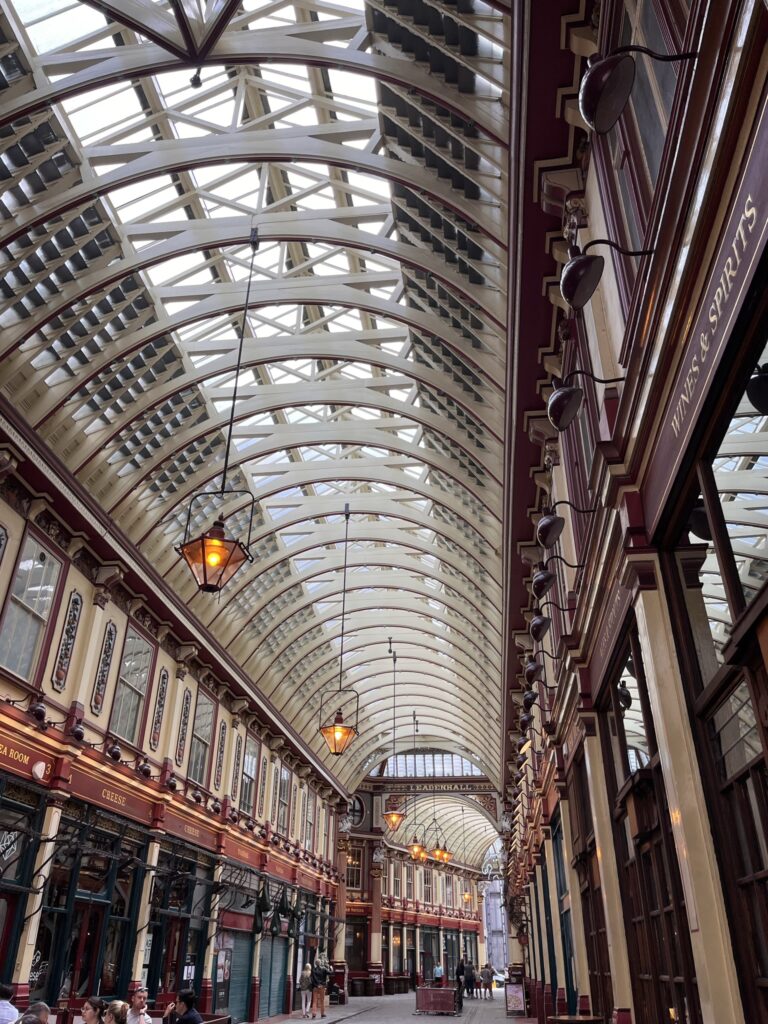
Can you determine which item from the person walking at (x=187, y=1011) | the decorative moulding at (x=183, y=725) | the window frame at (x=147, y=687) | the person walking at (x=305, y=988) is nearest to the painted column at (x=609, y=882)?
the person walking at (x=187, y=1011)

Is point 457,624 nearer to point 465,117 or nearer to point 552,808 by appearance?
point 552,808

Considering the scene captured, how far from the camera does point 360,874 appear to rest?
Result: 38.3 meters

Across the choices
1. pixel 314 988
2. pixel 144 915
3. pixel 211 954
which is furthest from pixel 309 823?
pixel 144 915

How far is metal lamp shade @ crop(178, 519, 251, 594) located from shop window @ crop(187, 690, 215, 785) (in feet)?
31.1

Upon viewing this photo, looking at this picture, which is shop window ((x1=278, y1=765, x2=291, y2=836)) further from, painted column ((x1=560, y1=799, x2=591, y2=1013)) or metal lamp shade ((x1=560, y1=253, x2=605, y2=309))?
metal lamp shade ((x1=560, y1=253, x2=605, y2=309))

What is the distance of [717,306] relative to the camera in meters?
3.73

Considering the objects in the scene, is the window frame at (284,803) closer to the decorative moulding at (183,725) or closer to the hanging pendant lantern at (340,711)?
the hanging pendant lantern at (340,711)

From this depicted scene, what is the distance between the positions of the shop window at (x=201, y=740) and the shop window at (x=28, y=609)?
6.34 metres

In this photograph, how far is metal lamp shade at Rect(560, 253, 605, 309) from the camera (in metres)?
4.40

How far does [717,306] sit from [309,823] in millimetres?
27508

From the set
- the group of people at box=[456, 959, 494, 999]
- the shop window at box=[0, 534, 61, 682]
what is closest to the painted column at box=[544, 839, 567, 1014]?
the shop window at box=[0, 534, 61, 682]

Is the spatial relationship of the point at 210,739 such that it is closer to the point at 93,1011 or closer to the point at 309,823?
the point at 93,1011

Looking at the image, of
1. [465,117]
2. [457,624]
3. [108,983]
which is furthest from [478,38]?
[457,624]

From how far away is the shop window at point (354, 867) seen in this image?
37906 millimetres
